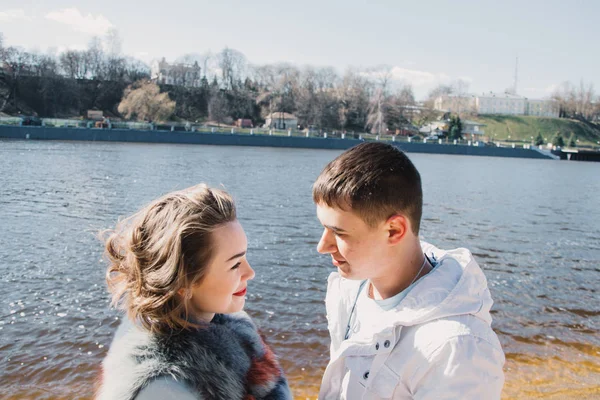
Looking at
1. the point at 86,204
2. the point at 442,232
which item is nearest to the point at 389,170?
the point at 442,232

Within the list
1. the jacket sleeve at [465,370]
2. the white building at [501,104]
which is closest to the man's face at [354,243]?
the jacket sleeve at [465,370]

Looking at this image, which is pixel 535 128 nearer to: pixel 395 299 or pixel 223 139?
pixel 223 139

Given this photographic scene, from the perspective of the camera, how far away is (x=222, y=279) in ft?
6.43

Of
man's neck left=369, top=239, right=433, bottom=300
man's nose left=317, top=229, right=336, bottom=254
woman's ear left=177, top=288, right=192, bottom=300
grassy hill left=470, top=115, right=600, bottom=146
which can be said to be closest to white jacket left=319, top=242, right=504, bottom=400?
man's neck left=369, top=239, right=433, bottom=300

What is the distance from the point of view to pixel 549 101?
437ft

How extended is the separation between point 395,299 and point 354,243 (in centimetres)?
26

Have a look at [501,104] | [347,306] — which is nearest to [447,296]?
[347,306]

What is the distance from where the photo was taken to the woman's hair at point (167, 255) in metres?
1.79

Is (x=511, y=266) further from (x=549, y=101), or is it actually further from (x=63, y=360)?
(x=549, y=101)

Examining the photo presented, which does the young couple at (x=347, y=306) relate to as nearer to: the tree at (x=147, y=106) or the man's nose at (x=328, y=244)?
the man's nose at (x=328, y=244)

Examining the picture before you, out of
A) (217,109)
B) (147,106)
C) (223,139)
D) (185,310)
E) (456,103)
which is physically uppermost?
(456,103)

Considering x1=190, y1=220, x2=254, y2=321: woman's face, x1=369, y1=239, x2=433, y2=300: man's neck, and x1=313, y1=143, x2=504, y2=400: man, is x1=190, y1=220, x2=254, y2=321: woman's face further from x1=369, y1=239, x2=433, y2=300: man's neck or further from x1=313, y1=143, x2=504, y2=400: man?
x1=369, y1=239, x2=433, y2=300: man's neck

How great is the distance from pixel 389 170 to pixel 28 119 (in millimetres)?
59687

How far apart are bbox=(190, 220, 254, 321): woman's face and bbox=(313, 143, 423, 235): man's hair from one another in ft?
1.24
